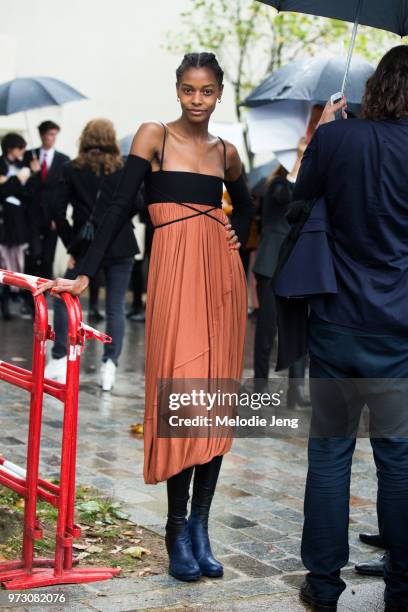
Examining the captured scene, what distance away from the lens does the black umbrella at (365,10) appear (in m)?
4.99

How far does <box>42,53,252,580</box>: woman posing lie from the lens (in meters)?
4.53

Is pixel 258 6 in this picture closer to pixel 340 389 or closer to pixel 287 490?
pixel 287 490

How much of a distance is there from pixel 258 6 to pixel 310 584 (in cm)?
1680

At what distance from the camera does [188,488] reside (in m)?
4.64

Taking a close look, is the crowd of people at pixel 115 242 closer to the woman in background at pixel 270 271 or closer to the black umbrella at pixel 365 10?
the woman in background at pixel 270 271

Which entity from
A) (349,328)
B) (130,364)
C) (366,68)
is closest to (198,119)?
(349,328)

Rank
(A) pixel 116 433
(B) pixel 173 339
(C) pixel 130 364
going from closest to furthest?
(B) pixel 173 339
(A) pixel 116 433
(C) pixel 130 364

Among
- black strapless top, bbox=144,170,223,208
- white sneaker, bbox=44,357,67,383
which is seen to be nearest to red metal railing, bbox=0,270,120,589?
black strapless top, bbox=144,170,223,208

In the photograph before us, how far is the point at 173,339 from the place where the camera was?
4531mm

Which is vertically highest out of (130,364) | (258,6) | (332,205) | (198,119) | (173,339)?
(258,6)

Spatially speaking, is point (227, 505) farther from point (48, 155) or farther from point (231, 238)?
point (48, 155)

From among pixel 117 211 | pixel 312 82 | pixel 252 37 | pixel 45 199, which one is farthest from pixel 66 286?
pixel 252 37

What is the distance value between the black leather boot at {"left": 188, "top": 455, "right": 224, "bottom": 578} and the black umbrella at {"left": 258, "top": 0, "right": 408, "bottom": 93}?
203cm

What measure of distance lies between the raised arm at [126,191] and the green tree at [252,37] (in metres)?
15.5
